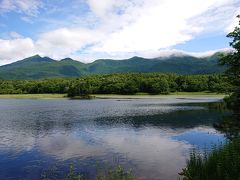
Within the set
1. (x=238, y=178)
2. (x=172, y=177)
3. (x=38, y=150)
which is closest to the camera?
(x=238, y=178)

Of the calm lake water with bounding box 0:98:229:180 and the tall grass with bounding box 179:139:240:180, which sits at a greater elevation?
the tall grass with bounding box 179:139:240:180

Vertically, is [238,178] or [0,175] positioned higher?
[238,178]

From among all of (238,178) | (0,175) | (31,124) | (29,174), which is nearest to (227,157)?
(238,178)

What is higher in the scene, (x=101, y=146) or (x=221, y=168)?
(x=221, y=168)

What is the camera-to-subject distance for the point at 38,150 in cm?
4581

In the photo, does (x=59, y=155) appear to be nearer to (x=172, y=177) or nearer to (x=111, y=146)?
(x=111, y=146)

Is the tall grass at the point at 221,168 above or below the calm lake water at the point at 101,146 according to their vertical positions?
above

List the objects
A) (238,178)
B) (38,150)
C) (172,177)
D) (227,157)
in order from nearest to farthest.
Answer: (238,178) < (227,157) < (172,177) < (38,150)

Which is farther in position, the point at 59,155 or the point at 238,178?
the point at 59,155

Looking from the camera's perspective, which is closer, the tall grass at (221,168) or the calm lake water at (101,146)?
the tall grass at (221,168)

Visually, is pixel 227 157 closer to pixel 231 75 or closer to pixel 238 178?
pixel 238 178

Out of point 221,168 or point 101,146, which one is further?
point 101,146

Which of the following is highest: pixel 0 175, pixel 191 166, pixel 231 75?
pixel 231 75

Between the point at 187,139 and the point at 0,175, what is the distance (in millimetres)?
32843
